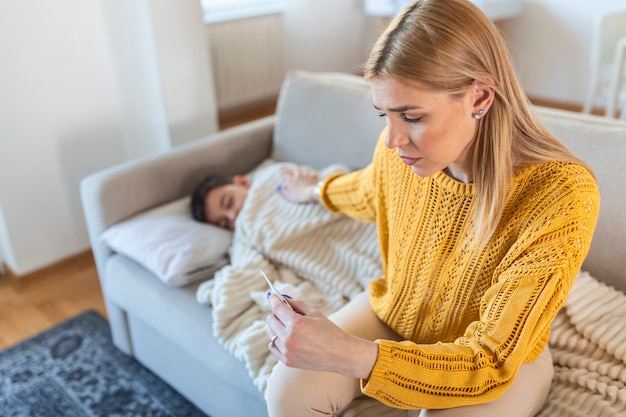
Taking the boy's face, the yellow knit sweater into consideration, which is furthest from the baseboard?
the yellow knit sweater

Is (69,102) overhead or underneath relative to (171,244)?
overhead

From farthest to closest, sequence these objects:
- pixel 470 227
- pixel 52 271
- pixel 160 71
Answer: pixel 52 271
pixel 160 71
pixel 470 227

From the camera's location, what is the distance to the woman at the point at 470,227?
941 millimetres

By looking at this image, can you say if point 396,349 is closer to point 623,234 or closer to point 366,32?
point 623,234

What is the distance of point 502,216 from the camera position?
1.06 metres

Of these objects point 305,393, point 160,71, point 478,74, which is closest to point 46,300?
point 160,71

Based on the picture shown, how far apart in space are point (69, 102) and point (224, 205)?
0.91 meters

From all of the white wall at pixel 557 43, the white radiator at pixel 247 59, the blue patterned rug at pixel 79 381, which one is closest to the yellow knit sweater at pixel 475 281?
the blue patterned rug at pixel 79 381

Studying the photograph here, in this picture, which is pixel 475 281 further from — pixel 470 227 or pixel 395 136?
pixel 395 136

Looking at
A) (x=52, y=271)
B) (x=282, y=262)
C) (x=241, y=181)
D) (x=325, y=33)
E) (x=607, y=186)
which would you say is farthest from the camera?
(x=325, y=33)

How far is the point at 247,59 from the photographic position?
11.3 ft

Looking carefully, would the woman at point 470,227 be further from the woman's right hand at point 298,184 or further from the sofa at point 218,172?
the woman's right hand at point 298,184

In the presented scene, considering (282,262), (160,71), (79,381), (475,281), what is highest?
(160,71)

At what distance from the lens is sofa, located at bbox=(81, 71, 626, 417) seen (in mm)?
1392
